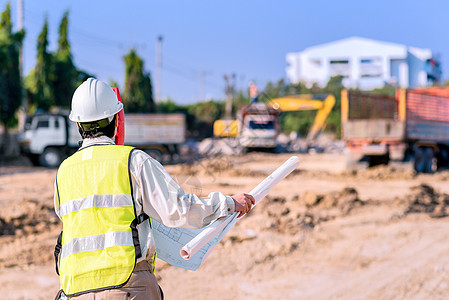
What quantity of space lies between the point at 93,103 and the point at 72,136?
1626cm

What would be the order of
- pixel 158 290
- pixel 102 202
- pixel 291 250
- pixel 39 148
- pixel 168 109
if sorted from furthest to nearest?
pixel 168 109, pixel 39 148, pixel 291 250, pixel 158 290, pixel 102 202

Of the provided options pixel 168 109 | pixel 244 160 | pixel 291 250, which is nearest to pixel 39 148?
pixel 244 160

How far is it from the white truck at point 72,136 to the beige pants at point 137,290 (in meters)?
15.8

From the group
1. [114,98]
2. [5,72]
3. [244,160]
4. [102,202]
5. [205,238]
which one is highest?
[5,72]

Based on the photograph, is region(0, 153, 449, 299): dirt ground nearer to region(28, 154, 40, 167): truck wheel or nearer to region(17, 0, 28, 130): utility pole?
region(28, 154, 40, 167): truck wheel

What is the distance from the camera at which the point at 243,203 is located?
7.55 ft

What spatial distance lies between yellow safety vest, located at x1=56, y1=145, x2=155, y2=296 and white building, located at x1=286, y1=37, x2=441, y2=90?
77.1 m

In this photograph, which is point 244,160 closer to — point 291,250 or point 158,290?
point 291,250

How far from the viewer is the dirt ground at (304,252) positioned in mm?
5441

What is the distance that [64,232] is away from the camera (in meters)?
2.21

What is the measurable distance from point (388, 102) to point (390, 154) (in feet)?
7.62

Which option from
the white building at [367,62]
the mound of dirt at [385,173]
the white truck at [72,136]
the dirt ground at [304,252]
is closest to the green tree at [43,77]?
the white truck at [72,136]

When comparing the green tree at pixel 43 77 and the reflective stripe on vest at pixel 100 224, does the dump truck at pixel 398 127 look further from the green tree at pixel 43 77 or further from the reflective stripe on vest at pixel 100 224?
the green tree at pixel 43 77

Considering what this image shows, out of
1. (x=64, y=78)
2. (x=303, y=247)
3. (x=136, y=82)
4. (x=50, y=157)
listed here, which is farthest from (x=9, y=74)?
(x=303, y=247)
